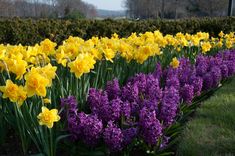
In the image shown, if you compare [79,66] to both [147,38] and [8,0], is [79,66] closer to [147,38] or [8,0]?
[147,38]

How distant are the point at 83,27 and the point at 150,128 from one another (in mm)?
8860

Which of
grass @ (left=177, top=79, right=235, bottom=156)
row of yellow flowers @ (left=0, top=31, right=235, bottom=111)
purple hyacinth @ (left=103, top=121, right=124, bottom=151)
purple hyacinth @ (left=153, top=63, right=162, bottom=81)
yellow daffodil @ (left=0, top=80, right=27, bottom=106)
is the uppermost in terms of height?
row of yellow flowers @ (left=0, top=31, right=235, bottom=111)

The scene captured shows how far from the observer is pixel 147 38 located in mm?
5074

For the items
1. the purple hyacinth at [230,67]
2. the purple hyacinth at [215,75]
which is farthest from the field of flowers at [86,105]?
the purple hyacinth at [230,67]

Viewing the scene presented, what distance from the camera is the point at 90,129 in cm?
277

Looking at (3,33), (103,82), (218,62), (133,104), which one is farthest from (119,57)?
(3,33)

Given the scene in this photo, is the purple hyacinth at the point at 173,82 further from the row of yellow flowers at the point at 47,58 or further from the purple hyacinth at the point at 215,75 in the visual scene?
the purple hyacinth at the point at 215,75

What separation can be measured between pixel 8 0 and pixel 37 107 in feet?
116

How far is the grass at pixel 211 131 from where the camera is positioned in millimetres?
2979

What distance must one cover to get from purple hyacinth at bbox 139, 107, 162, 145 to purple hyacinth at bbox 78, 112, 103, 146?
0.31 metres

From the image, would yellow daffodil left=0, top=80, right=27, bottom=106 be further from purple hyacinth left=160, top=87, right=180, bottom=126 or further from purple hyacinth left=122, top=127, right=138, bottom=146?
purple hyacinth left=160, top=87, right=180, bottom=126

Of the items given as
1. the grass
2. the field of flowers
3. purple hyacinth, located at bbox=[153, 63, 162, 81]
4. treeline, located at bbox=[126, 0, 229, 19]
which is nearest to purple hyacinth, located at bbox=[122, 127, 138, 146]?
the field of flowers

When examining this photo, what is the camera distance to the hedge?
10.2 m

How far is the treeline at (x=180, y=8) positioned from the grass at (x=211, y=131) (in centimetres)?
4175
